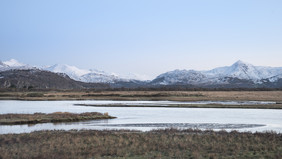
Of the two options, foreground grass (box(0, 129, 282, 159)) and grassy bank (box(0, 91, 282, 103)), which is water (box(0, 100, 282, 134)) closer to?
foreground grass (box(0, 129, 282, 159))

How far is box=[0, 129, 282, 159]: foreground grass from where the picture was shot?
2181cm

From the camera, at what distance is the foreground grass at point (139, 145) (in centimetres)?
2181

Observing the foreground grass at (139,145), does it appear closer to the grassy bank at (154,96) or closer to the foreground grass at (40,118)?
the foreground grass at (40,118)

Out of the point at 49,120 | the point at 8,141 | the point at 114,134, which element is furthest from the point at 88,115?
the point at 8,141

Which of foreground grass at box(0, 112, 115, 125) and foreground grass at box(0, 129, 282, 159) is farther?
foreground grass at box(0, 112, 115, 125)

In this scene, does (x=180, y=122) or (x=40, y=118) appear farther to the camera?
(x=40, y=118)

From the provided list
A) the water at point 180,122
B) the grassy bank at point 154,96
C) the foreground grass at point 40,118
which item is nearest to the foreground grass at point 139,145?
the water at point 180,122

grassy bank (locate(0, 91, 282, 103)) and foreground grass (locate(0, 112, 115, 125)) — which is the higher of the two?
grassy bank (locate(0, 91, 282, 103))

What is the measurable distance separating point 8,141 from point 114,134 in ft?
28.7

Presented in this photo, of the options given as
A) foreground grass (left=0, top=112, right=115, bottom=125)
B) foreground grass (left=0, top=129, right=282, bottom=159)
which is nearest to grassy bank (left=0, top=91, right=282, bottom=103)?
foreground grass (left=0, top=112, right=115, bottom=125)

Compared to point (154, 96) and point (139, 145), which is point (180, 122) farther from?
point (154, 96)

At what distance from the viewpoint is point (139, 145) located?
25.3 m

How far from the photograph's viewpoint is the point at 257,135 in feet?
96.7

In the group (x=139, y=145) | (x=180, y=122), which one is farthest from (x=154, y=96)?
(x=139, y=145)
